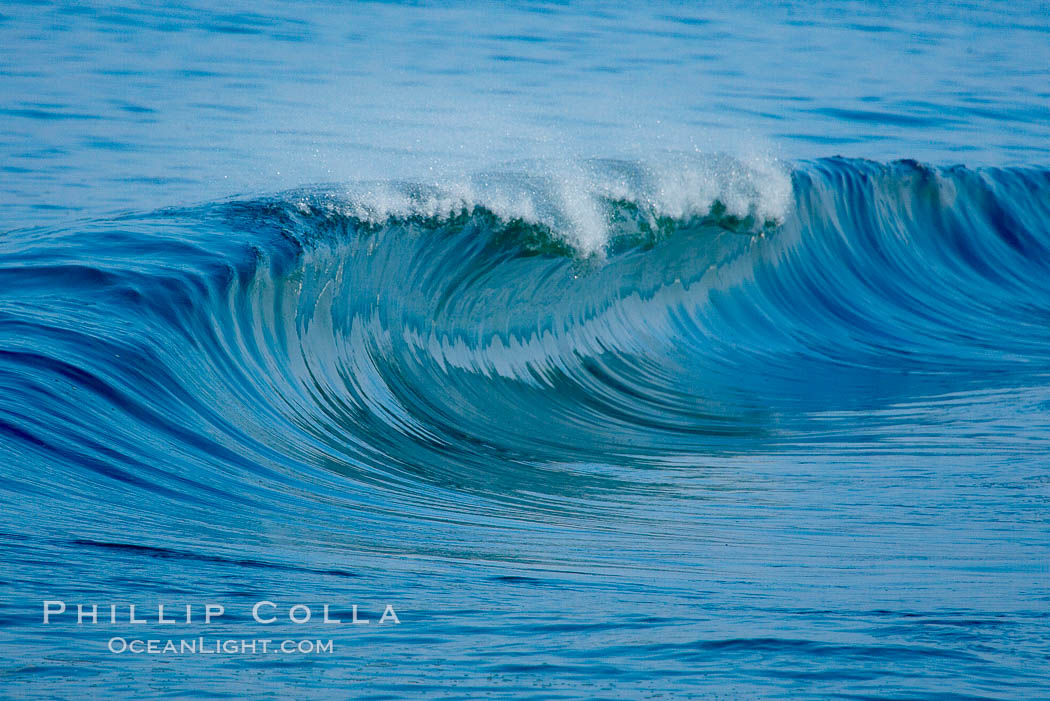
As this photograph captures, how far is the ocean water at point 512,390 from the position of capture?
3.19 metres

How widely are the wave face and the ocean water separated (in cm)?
2

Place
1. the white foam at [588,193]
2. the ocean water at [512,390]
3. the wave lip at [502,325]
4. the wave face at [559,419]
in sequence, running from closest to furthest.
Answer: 1. the ocean water at [512,390]
2. the wave face at [559,419]
3. the wave lip at [502,325]
4. the white foam at [588,193]

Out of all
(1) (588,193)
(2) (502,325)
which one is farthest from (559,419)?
(1) (588,193)

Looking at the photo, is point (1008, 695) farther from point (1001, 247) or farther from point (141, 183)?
point (1001, 247)

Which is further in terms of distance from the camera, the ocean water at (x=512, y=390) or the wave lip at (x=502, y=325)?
the wave lip at (x=502, y=325)

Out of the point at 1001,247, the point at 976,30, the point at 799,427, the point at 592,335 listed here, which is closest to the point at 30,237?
the point at 592,335

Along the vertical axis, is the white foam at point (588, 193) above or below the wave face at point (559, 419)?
above

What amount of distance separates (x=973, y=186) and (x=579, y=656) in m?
10.3

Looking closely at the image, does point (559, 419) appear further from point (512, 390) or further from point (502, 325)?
point (502, 325)

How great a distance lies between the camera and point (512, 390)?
7.28 meters

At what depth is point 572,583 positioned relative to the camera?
376 centimetres

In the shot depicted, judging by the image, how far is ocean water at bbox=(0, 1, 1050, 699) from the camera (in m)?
3.19

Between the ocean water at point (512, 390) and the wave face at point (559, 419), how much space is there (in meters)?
0.02

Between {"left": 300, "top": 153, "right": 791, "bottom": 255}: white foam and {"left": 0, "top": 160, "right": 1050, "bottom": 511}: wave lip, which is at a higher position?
{"left": 300, "top": 153, "right": 791, "bottom": 255}: white foam
